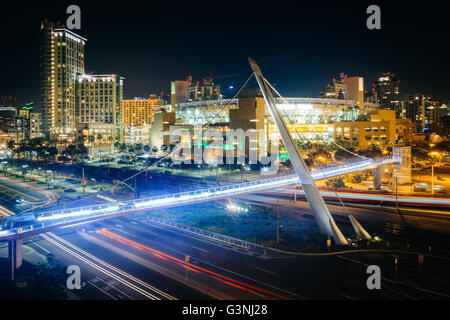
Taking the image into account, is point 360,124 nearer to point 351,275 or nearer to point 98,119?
point 351,275

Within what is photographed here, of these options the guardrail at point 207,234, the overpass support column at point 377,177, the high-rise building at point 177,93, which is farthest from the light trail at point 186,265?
the high-rise building at point 177,93

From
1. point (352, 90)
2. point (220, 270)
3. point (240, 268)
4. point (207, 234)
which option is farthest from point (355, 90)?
point (220, 270)

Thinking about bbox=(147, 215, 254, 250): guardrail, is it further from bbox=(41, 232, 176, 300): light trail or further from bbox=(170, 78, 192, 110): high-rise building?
bbox=(170, 78, 192, 110): high-rise building

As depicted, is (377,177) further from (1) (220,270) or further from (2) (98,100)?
(2) (98,100)

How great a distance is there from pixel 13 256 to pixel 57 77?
13129cm

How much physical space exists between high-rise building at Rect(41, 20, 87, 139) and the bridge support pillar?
116 meters

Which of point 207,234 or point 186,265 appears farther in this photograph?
point 207,234

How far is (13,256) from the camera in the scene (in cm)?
1764

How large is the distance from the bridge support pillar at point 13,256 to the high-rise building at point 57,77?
116247 millimetres

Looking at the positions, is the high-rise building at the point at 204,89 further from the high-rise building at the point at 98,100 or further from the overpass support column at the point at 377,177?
the overpass support column at the point at 377,177

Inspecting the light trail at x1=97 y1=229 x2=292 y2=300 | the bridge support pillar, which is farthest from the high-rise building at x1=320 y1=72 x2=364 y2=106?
the bridge support pillar

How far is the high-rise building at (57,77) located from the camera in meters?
126

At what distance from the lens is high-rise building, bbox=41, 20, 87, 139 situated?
126375 mm
